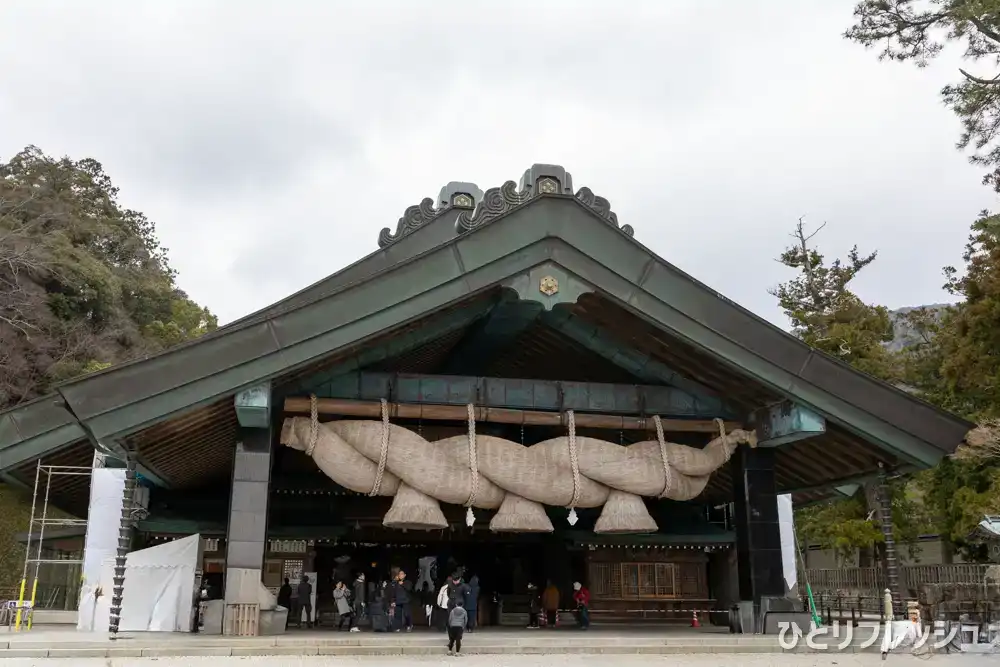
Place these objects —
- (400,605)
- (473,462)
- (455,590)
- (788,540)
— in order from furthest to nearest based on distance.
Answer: (788,540)
(400,605)
(473,462)
(455,590)

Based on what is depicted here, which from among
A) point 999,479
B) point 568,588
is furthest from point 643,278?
point 999,479

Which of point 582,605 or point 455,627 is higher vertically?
point 455,627

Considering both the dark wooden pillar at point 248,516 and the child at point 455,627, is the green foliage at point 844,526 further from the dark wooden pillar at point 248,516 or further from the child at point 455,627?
the dark wooden pillar at point 248,516

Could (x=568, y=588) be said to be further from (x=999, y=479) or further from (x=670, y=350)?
(x=999, y=479)

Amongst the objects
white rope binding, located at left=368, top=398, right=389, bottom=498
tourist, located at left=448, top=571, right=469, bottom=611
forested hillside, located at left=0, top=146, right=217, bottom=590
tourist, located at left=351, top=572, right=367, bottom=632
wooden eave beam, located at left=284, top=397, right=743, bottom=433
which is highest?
forested hillside, located at left=0, top=146, right=217, bottom=590

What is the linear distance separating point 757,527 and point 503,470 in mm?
4147

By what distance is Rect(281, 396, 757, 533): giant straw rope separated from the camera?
11.5 m

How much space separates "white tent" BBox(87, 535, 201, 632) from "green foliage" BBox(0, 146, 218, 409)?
19795 millimetres

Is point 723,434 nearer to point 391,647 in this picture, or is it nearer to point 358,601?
point 391,647

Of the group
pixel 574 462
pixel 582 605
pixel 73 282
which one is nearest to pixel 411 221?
pixel 574 462

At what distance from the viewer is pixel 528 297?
1108 cm

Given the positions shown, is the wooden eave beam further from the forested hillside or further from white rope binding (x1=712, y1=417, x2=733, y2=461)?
the forested hillside

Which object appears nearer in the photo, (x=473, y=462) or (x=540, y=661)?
(x=540, y=661)

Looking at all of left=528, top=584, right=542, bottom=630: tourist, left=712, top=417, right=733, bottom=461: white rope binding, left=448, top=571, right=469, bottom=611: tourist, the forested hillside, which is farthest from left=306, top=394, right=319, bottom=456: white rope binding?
the forested hillside
